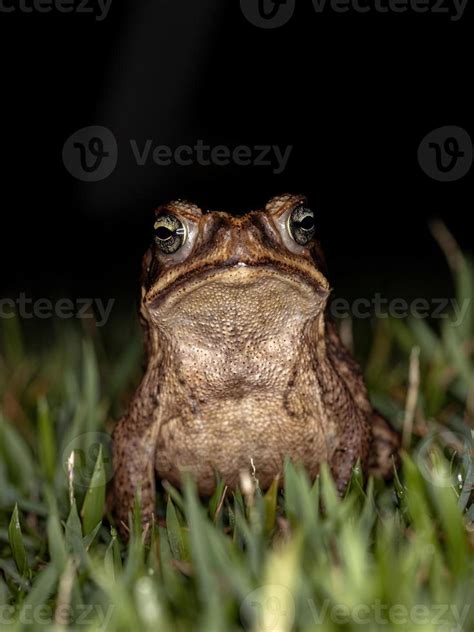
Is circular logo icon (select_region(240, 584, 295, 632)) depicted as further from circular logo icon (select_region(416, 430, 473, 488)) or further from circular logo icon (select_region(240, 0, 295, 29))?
circular logo icon (select_region(240, 0, 295, 29))

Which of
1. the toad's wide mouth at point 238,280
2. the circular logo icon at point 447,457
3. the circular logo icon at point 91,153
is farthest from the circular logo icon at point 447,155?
the toad's wide mouth at point 238,280

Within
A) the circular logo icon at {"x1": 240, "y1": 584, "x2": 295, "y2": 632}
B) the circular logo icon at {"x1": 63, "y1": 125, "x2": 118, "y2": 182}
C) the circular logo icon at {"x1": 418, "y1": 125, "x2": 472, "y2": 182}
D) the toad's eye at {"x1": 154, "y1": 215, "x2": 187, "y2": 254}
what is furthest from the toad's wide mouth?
the circular logo icon at {"x1": 63, "y1": 125, "x2": 118, "y2": 182}

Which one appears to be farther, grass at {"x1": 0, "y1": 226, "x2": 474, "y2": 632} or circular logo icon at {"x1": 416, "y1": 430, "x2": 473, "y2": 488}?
circular logo icon at {"x1": 416, "y1": 430, "x2": 473, "y2": 488}

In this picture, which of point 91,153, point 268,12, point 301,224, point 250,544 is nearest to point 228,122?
point 91,153

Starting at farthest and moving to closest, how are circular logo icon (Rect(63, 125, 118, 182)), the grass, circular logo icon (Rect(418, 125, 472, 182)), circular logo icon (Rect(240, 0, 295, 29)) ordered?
circular logo icon (Rect(63, 125, 118, 182)) → circular logo icon (Rect(418, 125, 472, 182)) → circular logo icon (Rect(240, 0, 295, 29)) → the grass

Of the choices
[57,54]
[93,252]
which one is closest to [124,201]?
[93,252]
